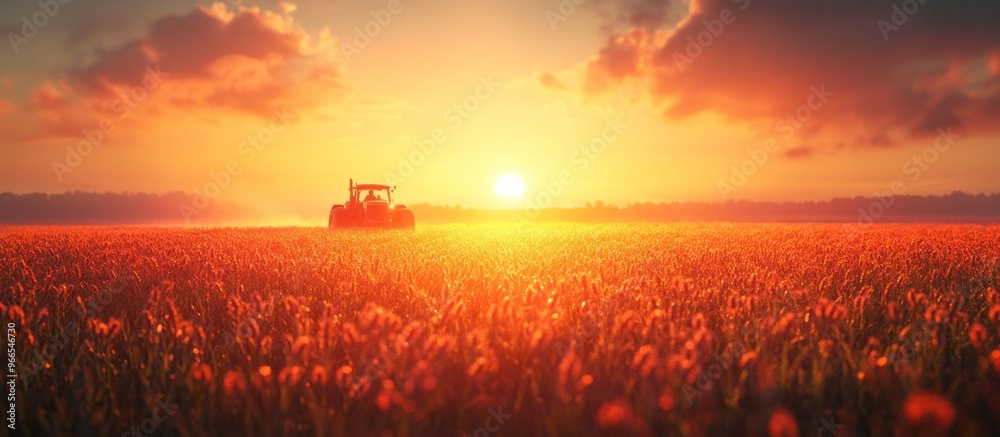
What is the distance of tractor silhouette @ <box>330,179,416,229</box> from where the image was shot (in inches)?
879

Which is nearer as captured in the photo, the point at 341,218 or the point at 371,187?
the point at 341,218

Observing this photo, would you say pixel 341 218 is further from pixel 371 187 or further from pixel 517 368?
pixel 517 368

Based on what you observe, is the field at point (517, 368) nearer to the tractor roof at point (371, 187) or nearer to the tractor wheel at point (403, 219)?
the tractor wheel at point (403, 219)

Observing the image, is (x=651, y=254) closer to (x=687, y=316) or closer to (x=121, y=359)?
(x=687, y=316)

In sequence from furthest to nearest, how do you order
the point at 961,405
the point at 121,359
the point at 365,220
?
the point at 365,220
the point at 121,359
the point at 961,405

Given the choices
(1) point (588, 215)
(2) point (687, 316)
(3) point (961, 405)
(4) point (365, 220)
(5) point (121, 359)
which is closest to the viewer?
(3) point (961, 405)

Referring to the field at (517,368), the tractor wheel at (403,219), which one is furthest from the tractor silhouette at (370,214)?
the field at (517,368)

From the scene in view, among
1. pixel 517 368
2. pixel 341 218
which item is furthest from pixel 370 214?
pixel 517 368

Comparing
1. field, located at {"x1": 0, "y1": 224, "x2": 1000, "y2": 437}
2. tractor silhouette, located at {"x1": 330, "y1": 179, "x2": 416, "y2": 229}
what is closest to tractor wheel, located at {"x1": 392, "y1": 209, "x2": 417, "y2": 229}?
tractor silhouette, located at {"x1": 330, "y1": 179, "x2": 416, "y2": 229}

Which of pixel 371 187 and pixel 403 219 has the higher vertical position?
pixel 371 187

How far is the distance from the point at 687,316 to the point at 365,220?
65.2 feet

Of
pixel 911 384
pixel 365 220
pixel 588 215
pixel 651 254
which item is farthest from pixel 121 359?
pixel 588 215

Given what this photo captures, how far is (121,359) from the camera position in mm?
3229

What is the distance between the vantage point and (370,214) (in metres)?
22.3
